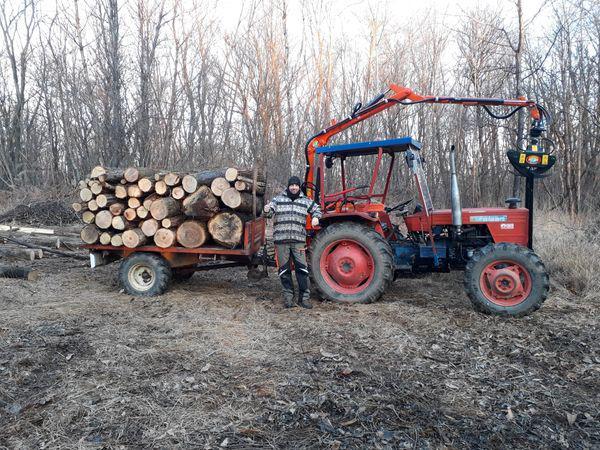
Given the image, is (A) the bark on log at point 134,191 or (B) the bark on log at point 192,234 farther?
(A) the bark on log at point 134,191

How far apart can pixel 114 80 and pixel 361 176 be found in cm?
744

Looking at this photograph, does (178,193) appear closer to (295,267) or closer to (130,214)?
(130,214)

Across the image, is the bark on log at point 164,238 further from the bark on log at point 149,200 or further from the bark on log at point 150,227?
the bark on log at point 149,200

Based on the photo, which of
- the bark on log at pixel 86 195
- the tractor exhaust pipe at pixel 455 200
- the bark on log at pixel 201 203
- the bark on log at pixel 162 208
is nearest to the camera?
the tractor exhaust pipe at pixel 455 200

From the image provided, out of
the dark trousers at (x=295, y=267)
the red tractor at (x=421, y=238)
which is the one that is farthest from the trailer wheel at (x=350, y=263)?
the dark trousers at (x=295, y=267)

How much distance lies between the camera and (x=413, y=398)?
11.1 ft

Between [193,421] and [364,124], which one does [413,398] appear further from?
[364,124]

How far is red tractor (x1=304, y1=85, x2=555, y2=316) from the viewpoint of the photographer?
17.1ft

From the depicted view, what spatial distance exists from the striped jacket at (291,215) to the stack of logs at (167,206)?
52cm

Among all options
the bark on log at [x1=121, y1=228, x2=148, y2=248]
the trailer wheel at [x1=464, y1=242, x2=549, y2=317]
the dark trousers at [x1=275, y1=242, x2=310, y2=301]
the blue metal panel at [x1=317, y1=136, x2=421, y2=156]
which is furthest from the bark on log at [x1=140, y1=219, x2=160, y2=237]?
the trailer wheel at [x1=464, y1=242, x2=549, y2=317]

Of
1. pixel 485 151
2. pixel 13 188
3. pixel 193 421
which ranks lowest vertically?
pixel 193 421

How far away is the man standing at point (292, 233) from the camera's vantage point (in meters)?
5.84

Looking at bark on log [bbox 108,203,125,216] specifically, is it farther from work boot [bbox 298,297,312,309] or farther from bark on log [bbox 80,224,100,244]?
work boot [bbox 298,297,312,309]

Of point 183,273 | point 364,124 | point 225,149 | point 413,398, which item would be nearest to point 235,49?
point 225,149
